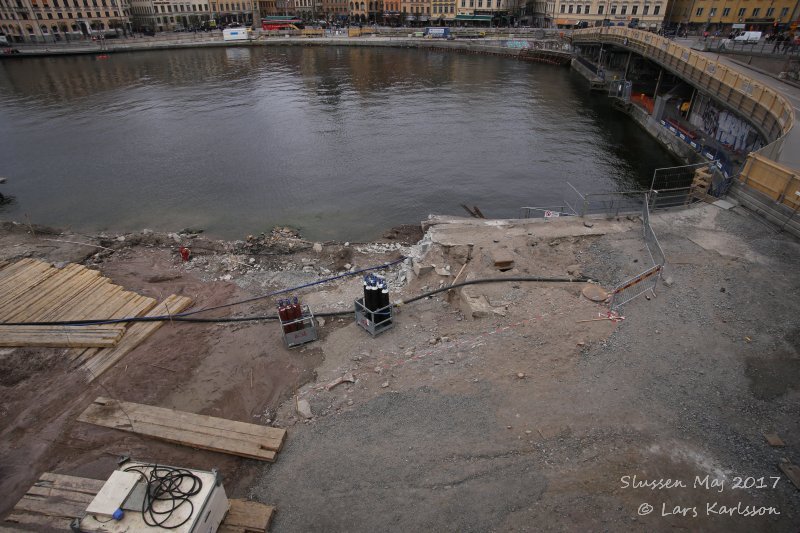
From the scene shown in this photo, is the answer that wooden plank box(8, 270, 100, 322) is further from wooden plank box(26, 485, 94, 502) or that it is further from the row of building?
the row of building

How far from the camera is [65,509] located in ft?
33.5

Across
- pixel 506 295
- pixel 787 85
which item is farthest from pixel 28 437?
pixel 787 85

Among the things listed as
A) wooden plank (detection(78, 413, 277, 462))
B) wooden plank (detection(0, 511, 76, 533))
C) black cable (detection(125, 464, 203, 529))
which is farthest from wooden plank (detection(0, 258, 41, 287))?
black cable (detection(125, 464, 203, 529))

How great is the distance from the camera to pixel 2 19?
109m

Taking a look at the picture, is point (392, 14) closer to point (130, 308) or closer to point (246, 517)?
Result: point (130, 308)

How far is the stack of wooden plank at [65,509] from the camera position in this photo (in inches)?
382

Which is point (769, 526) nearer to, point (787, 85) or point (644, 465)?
point (644, 465)

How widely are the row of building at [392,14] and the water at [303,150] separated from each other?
40523 millimetres

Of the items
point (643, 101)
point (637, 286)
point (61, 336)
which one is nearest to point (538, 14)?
point (643, 101)

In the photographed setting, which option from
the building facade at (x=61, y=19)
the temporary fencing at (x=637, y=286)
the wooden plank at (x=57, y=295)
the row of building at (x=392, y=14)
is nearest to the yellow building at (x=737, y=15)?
the row of building at (x=392, y=14)

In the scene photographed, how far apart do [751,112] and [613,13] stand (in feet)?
287

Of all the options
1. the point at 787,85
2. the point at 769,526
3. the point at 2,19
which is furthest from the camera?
the point at 2,19

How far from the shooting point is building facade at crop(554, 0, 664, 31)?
97625 mm

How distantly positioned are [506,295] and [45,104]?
71130 millimetres
